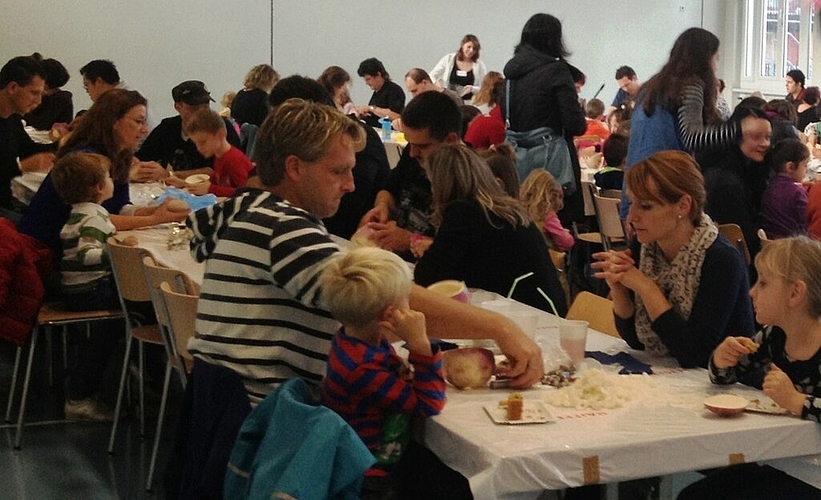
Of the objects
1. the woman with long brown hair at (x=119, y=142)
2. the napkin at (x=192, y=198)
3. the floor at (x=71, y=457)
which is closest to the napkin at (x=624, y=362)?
the floor at (x=71, y=457)

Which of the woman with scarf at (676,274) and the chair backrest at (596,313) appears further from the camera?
the chair backrest at (596,313)

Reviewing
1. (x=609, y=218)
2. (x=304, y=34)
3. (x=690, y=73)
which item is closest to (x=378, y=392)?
(x=690, y=73)

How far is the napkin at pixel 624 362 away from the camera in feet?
8.80

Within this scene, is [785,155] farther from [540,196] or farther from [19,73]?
[19,73]

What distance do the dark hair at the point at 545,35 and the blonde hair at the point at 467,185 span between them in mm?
2524

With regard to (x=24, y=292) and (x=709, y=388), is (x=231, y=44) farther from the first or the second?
(x=709, y=388)

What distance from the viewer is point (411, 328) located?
2268 millimetres

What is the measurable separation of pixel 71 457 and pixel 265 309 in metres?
2.23

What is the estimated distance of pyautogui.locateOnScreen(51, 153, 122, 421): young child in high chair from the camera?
4.63 m

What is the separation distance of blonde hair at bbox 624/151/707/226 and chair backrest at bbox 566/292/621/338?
51 centimetres

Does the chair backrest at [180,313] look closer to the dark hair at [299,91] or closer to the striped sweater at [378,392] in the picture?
the striped sweater at [378,392]

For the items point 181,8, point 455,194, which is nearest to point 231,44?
point 181,8

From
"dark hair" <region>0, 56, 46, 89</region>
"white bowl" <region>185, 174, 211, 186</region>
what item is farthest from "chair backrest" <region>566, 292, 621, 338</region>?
"dark hair" <region>0, 56, 46, 89</region>

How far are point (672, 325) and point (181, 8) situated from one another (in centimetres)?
1057
